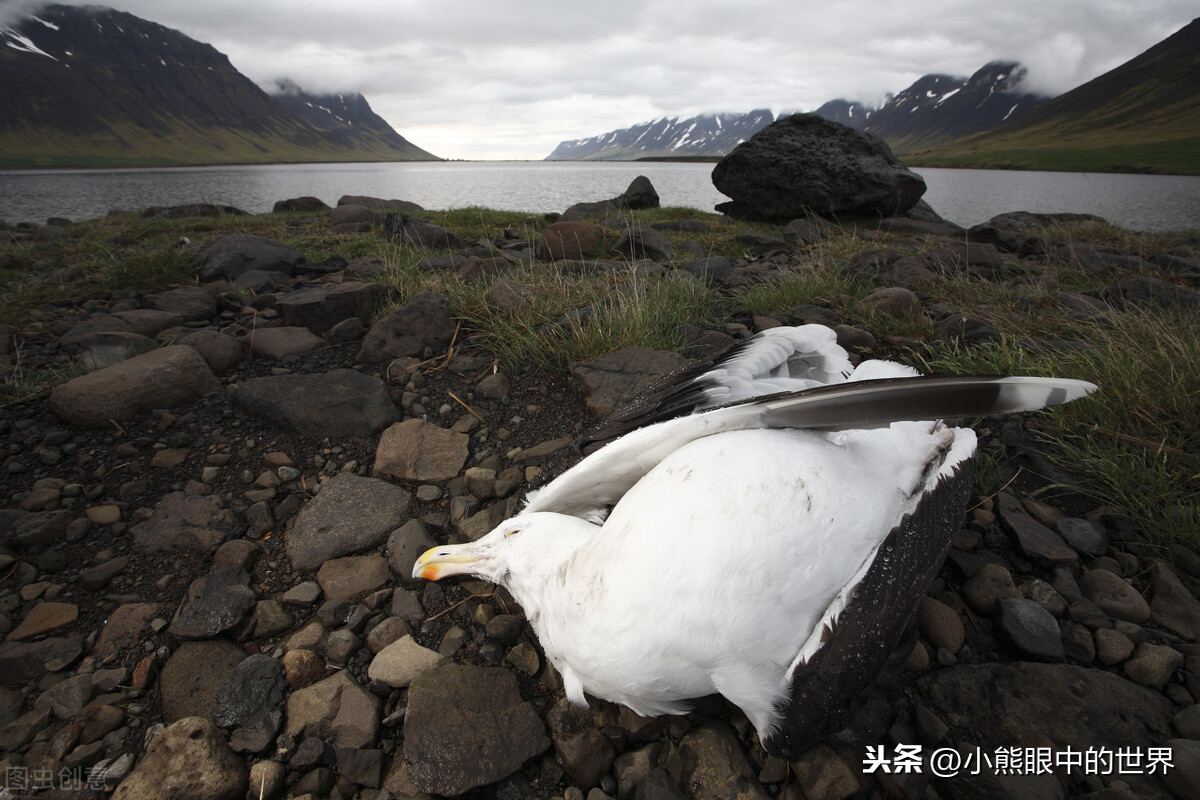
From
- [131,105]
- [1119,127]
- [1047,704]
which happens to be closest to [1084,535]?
[1047,704]

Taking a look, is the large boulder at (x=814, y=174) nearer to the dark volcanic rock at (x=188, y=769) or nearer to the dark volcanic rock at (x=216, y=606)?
the dark volcanic rock at (x=216, y=606)

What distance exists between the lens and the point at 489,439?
3150 mm

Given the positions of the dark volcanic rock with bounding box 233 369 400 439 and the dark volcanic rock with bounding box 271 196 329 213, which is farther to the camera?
the dark volcanic rock with bounding box 271 196 329 213

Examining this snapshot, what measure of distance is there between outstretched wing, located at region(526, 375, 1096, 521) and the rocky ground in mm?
689

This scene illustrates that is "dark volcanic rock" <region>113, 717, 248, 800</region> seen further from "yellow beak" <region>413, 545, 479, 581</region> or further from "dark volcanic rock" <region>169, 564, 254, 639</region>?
"yellow beak" <region>413, 545, 479, 581</region>

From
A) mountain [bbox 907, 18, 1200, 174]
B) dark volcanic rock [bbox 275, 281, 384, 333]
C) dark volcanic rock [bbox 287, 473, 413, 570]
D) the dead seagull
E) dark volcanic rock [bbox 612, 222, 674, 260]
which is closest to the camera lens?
the dead seagull

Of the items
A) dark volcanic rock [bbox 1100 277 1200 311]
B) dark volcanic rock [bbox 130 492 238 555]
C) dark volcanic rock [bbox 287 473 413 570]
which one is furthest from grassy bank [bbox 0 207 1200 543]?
dark volcanic rock [bbox 130 492 238 555]

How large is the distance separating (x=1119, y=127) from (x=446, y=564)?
10448 centimetres

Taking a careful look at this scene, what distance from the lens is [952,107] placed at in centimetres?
16350

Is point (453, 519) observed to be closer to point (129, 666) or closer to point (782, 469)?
point (129, 666)

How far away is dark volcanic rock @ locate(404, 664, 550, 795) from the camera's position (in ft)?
5.36

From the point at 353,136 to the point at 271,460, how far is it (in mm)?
185244

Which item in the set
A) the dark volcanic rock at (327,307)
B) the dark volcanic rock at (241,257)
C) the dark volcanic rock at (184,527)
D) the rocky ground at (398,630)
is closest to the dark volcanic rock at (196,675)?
Result: the rocky ground at (398,630)

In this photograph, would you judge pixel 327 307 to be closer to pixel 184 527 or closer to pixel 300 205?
pixel 184 527
